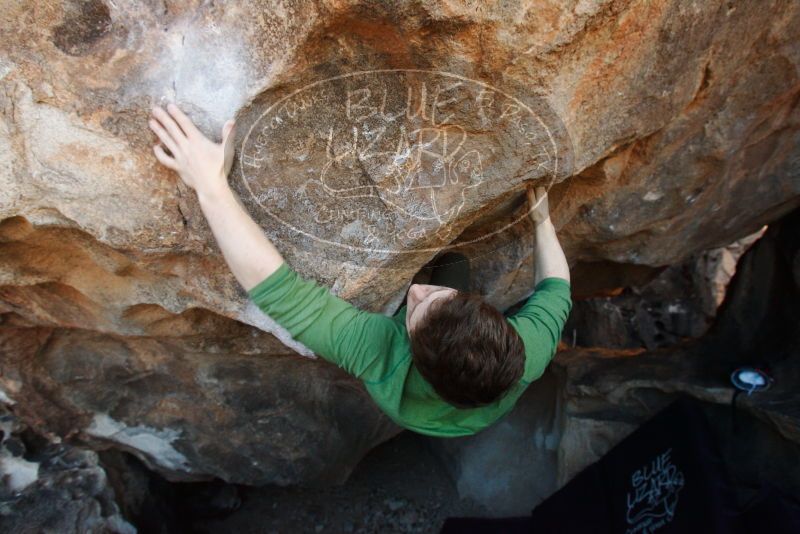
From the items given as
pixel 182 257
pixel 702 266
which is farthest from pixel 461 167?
pixel 702 266

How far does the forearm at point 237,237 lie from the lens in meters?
0.92

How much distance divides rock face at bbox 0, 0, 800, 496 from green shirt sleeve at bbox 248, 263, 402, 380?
0.13m

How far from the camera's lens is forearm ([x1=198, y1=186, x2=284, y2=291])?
3.01 feet

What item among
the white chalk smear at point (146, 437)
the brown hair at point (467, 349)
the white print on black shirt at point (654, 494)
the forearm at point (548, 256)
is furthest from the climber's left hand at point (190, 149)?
the white print on black shirt at point (654, 494)

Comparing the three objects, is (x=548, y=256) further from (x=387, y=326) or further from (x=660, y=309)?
(x=660, y=309)

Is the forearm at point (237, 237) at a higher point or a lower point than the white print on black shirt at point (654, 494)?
higher

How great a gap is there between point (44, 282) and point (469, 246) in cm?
95

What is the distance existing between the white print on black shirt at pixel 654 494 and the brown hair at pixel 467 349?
781 mm

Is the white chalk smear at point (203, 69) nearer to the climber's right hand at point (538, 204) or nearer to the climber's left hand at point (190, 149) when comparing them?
the climber's left hand at point (190, 149)

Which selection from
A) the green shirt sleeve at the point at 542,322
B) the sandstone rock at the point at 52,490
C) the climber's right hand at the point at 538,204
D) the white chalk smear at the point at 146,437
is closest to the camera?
the green shirt sleeve at the point at 542,322

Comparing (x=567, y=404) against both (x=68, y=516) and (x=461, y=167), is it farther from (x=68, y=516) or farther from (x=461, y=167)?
(x=68, y=516)

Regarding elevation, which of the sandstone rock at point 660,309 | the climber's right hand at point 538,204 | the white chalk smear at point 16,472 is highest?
the white chalk smear at point 16,472

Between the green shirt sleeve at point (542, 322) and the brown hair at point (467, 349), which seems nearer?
the brown hair at point (467, 349)

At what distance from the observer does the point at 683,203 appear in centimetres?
149
